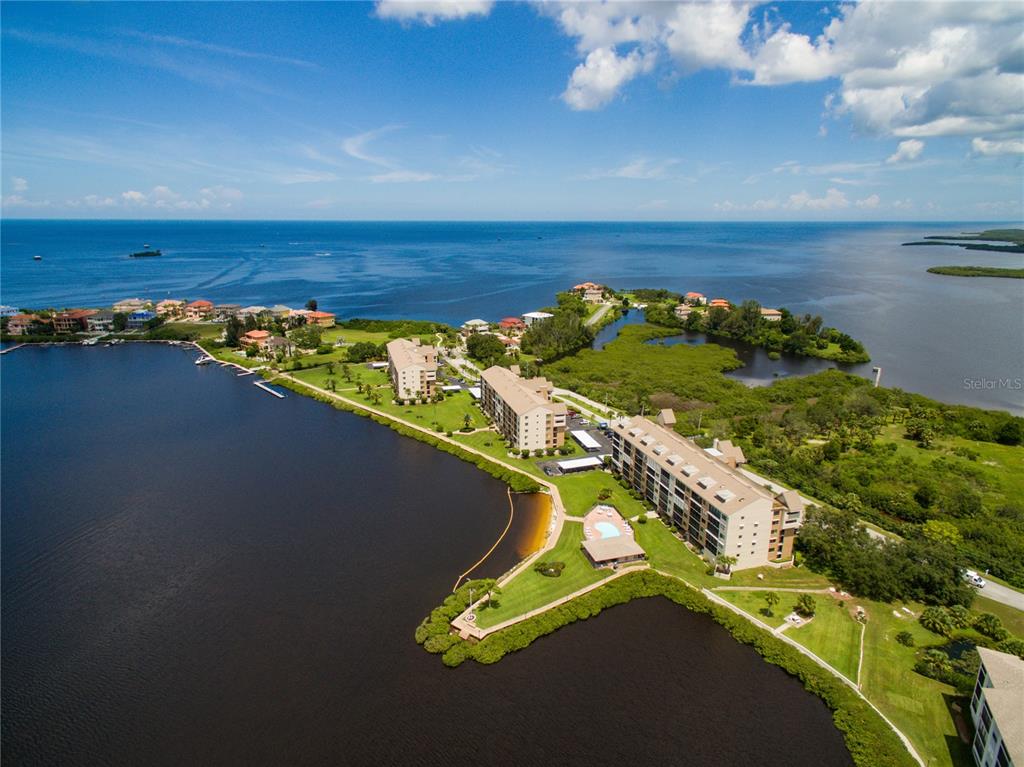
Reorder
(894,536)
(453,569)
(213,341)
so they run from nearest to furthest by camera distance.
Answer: (453,569)
(894,536)
(213,341)

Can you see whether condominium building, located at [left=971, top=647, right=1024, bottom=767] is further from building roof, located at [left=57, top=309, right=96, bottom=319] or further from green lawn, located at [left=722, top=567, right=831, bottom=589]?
building roof, located at [left=57, top=309, right=96, bottom=319]

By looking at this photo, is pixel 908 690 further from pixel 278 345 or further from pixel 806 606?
pixel 278 345

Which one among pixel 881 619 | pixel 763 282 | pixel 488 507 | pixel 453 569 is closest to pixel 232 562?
pixel 453 569

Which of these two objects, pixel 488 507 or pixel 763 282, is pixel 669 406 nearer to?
pixel 488 507

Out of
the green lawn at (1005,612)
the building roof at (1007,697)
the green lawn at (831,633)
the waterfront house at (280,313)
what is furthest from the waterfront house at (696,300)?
the building roof at (1007,697)

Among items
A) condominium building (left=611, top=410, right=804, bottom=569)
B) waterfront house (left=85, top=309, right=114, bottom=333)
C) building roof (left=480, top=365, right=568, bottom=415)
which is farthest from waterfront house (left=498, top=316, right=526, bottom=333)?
waterfront house (left=85, top=309, right=114, bottom=333)

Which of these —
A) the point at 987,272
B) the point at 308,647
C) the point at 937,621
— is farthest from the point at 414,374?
the point at 987,272
